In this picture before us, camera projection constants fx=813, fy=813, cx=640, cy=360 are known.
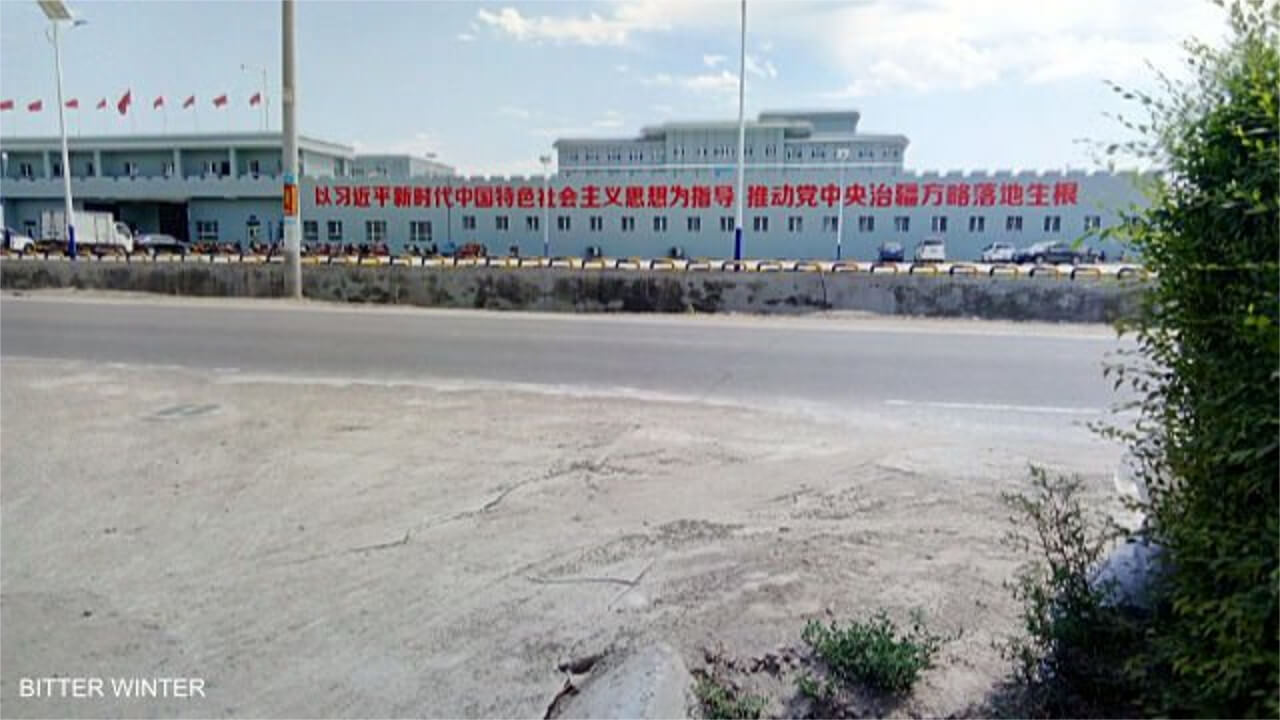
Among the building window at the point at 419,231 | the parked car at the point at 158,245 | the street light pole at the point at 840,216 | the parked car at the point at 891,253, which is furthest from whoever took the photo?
the building window at the point at 419,231

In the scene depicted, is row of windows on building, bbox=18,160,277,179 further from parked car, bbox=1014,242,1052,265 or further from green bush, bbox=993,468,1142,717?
green bush, bbox=993,468,1142,717

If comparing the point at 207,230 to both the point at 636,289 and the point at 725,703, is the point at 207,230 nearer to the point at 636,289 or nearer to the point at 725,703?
the point at 636,289

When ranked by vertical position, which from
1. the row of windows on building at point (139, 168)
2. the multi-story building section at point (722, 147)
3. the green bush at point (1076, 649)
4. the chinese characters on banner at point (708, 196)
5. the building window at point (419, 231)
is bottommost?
the green bush at point (1076, 649)

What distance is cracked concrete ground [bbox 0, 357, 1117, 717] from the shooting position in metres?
3.18

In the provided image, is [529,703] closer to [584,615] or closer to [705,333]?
[584,615]

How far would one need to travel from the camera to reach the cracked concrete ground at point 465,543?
318 cm

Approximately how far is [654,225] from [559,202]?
5986 millimetres

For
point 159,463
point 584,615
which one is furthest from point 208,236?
point 584,615

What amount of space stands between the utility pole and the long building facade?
103 feet

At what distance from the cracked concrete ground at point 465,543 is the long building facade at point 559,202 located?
123ft

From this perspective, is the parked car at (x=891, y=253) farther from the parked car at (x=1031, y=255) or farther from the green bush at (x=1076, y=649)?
the green bush at (x=1076, y=649)

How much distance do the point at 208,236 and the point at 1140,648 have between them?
2591 inches

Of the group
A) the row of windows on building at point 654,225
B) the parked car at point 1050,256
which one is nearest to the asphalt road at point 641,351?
the parked car at point 1050,256

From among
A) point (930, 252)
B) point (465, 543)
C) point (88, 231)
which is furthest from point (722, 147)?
point (465, 543)
